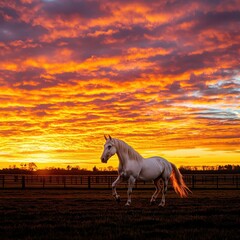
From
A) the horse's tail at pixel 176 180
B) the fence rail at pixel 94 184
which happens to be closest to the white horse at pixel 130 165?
the horse's tail at pixel 176 180

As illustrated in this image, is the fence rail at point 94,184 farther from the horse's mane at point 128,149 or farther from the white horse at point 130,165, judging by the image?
the horse's mane at point 128,149

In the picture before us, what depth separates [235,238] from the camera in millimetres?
7445

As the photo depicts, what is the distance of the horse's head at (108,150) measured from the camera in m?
14.2

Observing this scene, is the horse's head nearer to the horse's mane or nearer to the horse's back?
the horse's mane

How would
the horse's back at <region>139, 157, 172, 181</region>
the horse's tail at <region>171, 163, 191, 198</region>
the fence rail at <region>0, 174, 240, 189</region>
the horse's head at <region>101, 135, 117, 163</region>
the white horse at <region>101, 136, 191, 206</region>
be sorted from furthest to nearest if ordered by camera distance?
the fence rail at <region>0, 174, 240, 189</region>
the horse's tail at <region>171, 163, 191, 198</region>
the horse's back at <region>139, 157, 172, 181</region>
the white horse at <region>101, 136, 191, 206</region>
the horse's head at <region>101, 135, 117, 163</region>

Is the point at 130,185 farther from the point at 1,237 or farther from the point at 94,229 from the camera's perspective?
the point at 1,237

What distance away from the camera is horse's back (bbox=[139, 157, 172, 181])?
1507 cm

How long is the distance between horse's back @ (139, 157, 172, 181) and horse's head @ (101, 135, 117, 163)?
1.44m

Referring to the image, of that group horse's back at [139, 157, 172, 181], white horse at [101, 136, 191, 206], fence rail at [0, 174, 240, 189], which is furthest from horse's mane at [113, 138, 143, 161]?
fence rail at [0, 174, 240, 189]

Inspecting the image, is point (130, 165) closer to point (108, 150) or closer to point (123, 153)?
point (123, 153)

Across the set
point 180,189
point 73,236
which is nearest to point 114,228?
point 73,236

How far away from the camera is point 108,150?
14.2 m

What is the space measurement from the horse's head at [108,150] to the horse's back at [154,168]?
1.44 metres

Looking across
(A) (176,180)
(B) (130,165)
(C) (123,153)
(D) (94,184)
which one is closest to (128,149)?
(C) (123,153)
